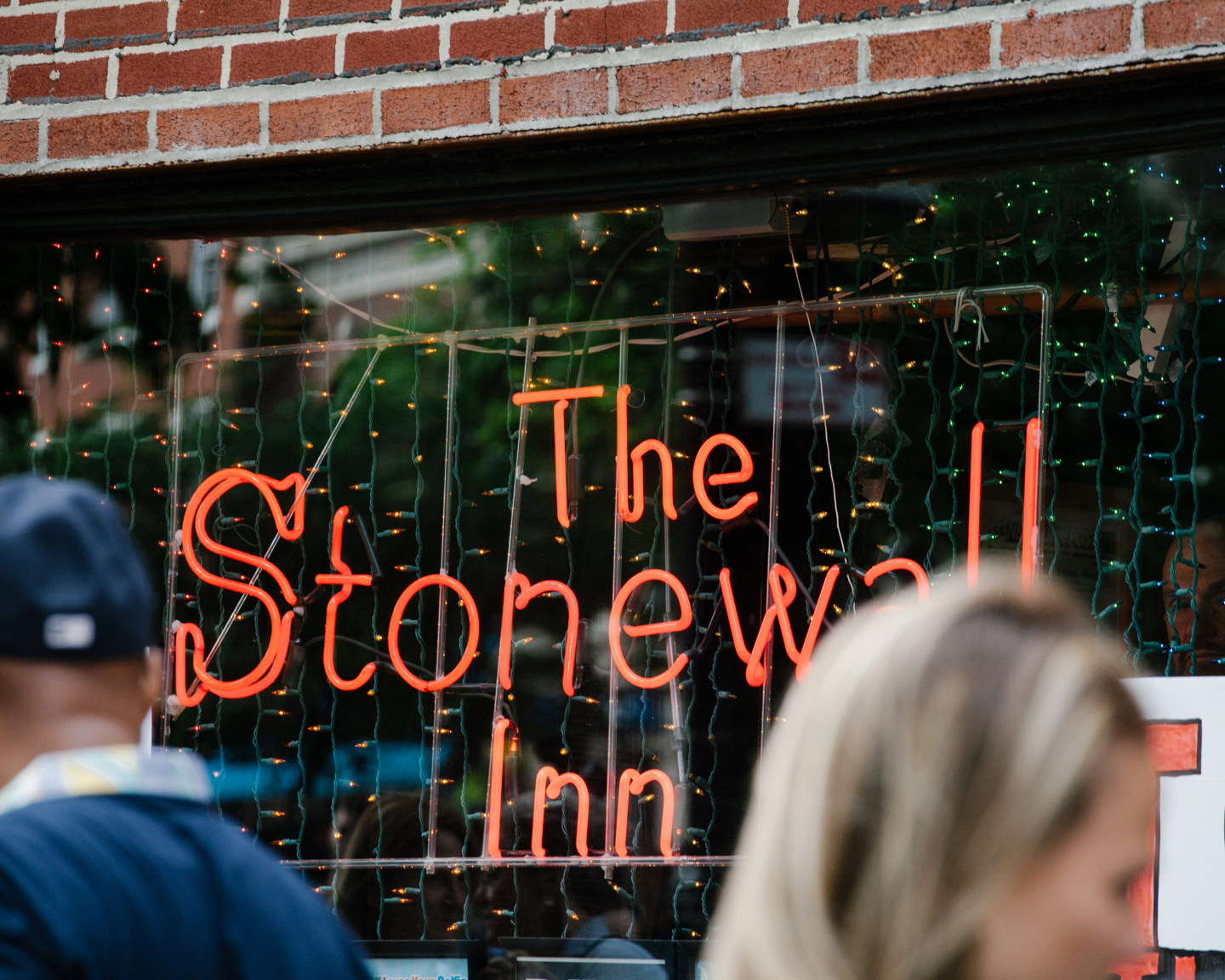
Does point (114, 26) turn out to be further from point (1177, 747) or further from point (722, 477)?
point (1177, 747)

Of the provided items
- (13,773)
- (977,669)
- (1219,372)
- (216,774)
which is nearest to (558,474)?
(216,774)

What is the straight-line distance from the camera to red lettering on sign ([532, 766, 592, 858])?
3.27m

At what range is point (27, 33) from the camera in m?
3.42

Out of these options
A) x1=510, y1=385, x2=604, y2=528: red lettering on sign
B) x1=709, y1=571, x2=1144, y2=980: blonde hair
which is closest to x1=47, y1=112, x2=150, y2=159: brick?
x1=510, y1=385, x2=604, y2=528: red lettering on sign

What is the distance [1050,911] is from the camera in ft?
3.04

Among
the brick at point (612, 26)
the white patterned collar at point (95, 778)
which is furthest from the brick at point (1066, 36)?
the white patterned collar at point (95, 778)

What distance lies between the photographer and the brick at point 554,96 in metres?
2.99

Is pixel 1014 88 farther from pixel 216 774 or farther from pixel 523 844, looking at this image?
pixel 216 774

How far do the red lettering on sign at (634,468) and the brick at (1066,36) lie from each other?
1.17m

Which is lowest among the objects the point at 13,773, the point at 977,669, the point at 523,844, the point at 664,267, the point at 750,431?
the point at 523,844

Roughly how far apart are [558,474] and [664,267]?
0.58 metres

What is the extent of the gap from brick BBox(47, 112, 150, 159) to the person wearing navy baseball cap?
6.68 ft

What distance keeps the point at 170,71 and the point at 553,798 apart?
199 centimetres

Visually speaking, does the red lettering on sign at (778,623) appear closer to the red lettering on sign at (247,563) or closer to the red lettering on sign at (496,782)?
the red lettering on sign at (496,782)
